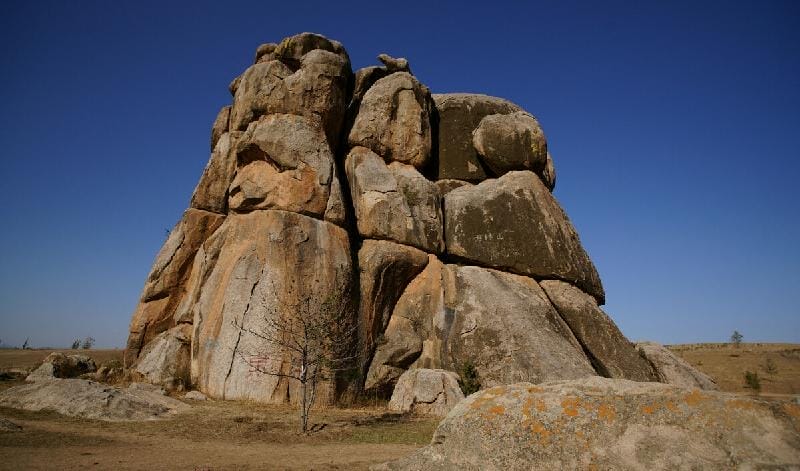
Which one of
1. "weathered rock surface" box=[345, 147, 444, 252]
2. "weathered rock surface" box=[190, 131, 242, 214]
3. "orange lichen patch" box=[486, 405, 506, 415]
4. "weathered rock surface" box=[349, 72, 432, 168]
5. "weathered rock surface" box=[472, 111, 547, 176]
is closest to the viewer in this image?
"orange lichen patch" box=[486, 405, 506, 415]

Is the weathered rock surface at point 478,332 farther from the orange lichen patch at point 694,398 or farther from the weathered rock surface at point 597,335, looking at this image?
the orange lichen patch at point 694,398

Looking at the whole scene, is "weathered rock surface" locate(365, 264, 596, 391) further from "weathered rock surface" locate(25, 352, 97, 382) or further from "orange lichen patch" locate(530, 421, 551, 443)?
"weathered rock surface" locate(25, 352, 97, 382)

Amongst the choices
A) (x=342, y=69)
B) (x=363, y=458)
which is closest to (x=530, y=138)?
(x=342, y=69)

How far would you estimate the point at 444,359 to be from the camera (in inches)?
764

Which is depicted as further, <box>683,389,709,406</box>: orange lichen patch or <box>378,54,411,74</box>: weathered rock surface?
<box>378,54,411,74</box>: weathered rock surface

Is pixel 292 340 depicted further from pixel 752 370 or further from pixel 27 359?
pixel 752 370

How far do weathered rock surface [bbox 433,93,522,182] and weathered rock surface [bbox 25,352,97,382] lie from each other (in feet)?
65.5

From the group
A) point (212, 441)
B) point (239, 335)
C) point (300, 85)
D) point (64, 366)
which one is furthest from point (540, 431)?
point (64, 366)

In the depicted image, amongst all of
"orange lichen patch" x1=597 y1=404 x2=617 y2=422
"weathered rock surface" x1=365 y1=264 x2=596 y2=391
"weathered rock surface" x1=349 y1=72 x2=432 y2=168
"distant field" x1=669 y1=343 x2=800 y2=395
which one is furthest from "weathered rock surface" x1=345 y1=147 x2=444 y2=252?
"distant field" x1=669 y1=343 x2=800 y2=395

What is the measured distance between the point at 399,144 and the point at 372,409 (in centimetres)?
1242

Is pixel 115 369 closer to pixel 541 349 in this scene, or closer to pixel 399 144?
pixel 399 144

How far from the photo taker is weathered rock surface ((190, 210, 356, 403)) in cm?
1697

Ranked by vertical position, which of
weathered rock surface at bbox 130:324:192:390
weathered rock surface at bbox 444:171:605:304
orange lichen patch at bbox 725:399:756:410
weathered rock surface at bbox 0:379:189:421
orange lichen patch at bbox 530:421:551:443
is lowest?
weathered rock surface at bbox 0:379:189:421

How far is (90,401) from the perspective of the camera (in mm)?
13023
